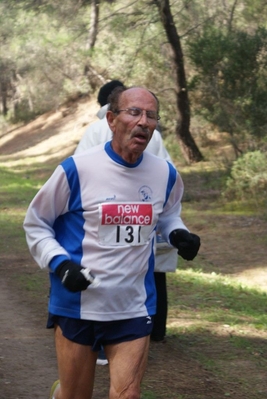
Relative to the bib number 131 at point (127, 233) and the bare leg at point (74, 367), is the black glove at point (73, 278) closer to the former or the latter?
the bib number 131 at point (127, 233)

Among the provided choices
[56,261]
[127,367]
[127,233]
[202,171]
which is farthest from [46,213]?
[202,171]

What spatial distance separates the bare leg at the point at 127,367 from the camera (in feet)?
12.2

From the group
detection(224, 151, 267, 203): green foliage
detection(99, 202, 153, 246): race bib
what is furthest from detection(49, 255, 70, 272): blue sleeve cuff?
detection(224, 151, 267, 203): green foliage

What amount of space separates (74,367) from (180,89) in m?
17.3

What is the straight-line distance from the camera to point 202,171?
21.3 metres

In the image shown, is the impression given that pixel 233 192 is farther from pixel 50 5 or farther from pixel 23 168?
pixel 23 168

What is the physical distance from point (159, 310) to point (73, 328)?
2935 mm

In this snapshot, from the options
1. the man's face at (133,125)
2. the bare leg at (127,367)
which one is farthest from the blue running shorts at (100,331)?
the man's face at (133,125)

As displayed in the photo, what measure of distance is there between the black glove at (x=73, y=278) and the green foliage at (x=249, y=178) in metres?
12.4

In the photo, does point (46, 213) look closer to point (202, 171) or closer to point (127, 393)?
point (127, 393)

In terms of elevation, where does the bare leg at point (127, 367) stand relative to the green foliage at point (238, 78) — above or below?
above

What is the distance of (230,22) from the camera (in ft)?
66.1

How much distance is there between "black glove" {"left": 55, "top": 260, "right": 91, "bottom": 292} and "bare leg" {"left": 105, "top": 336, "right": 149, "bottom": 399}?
0.42 meters

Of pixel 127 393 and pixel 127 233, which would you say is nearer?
pixel 127 393
